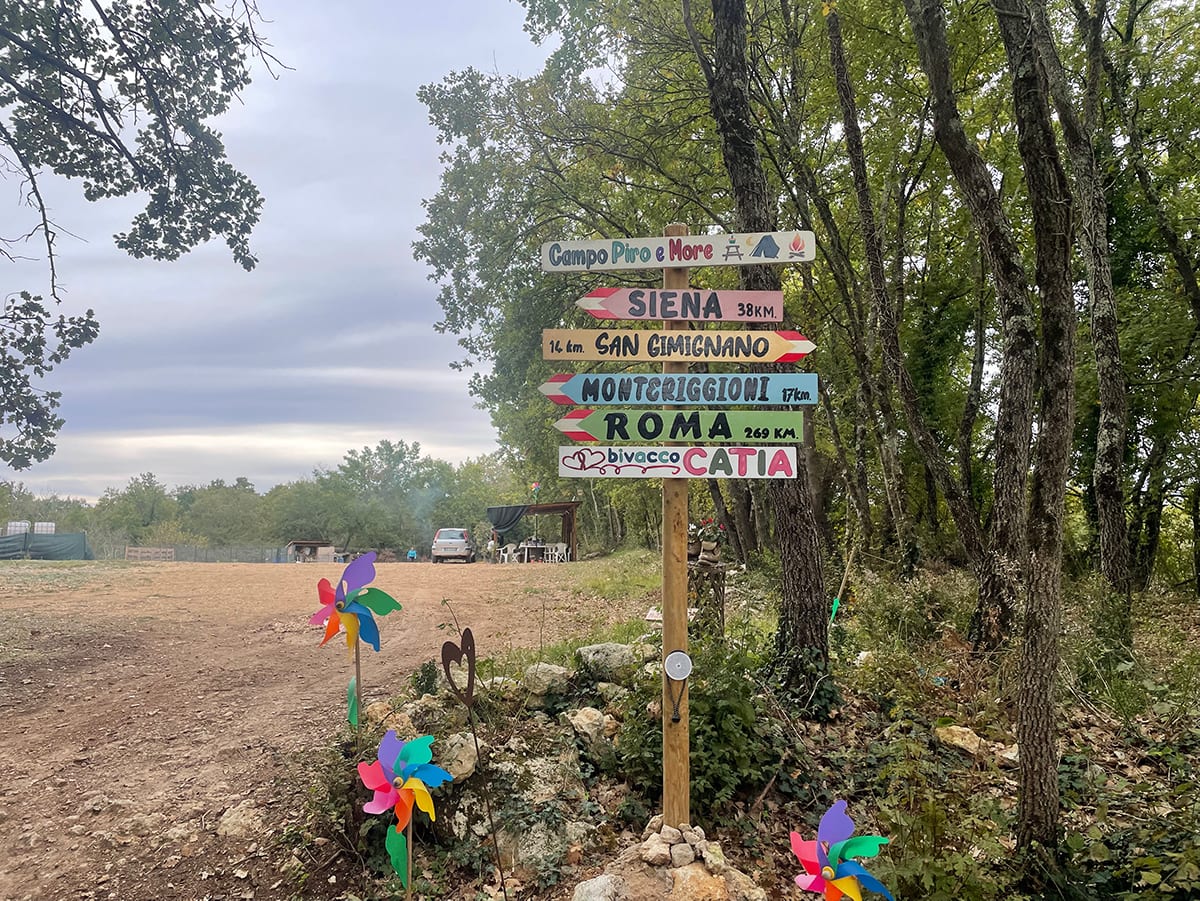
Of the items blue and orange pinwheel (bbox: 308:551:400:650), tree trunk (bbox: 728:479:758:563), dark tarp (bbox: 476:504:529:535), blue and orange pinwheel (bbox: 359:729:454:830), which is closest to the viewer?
blue and orange pinwheel (bbox: 359:729:454:830)

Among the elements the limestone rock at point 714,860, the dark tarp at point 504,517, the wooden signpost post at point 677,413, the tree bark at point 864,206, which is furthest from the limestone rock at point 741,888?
the dark tarp at point 504,517

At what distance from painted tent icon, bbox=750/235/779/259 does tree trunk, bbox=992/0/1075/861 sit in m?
1.21

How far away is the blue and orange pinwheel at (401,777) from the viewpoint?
2258 mm

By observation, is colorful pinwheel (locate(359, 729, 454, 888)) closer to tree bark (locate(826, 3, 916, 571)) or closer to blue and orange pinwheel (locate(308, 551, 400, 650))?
blue and orange pinwheel (locate(308, 551, 400, 650))

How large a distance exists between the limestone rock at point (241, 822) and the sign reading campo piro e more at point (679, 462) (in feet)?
8.28

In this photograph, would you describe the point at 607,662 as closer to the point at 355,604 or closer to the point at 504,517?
the point at 355,604

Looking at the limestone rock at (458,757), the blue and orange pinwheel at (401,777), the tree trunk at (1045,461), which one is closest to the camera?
the blue and orange pinwheel at (401,777)

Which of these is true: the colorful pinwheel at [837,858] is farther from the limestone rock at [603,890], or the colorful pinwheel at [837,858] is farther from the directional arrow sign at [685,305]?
the directional arrow sign at [685,305]

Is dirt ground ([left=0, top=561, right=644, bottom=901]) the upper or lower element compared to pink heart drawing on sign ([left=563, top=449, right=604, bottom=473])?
lower

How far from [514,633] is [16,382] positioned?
5985 millimetres

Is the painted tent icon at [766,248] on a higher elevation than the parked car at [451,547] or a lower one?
higher

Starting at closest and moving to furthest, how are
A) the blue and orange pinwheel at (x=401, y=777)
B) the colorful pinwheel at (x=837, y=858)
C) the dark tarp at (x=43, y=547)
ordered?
1. the colorful pinwheel at (x=837, y=858)
2. the blue and orange pinwheel at (x=401, y=777)
3. the dark tarp at (x=43, y=547)

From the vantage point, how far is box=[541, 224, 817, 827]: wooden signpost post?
3088 millimetres

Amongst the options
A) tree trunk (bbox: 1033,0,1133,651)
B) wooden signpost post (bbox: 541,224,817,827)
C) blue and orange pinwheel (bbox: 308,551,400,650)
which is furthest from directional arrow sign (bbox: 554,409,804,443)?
tree trunk (bbox: 1033,0,1133,651)
